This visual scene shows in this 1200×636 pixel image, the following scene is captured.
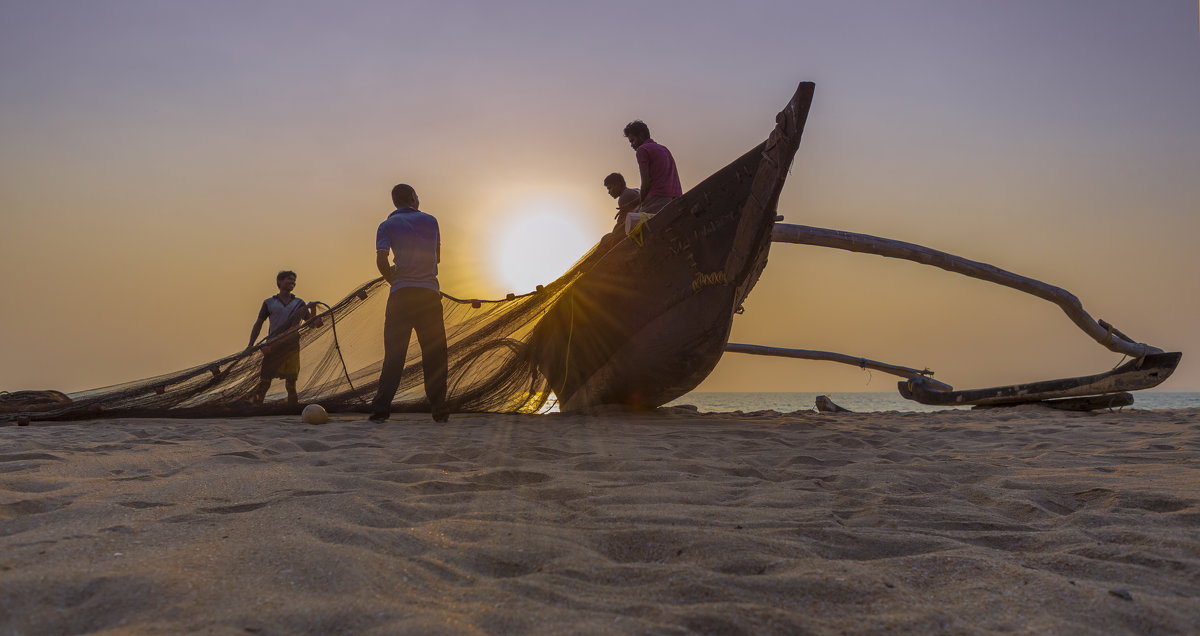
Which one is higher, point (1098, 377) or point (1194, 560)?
point (1098, 377)

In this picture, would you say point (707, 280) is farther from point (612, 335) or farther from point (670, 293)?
point (612, 335)

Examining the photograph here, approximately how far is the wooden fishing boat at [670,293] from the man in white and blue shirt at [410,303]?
133cm

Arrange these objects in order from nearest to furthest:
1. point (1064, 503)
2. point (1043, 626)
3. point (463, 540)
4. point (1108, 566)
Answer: point (1043, 626) < point (1108, 566) < point (463, 540) < point (1064, 503)

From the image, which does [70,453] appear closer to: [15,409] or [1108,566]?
[15,409]

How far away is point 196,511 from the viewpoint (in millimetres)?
2217

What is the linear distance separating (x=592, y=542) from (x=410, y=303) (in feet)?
13.9

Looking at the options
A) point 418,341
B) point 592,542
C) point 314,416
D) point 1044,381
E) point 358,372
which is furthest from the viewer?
point 1044,381

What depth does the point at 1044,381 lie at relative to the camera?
25.1 feet

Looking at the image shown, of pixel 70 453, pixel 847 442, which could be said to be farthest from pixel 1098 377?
pixel 70 453

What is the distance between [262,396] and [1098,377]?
8.99 m

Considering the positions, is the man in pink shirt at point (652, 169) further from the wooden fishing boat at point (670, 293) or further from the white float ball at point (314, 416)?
the white float ball at point (314, 416)

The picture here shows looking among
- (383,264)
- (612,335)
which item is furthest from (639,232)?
(383,264)

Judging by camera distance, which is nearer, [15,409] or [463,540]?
[463,540]

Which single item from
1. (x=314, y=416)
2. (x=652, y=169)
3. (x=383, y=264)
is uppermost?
(x=652, y=169)
